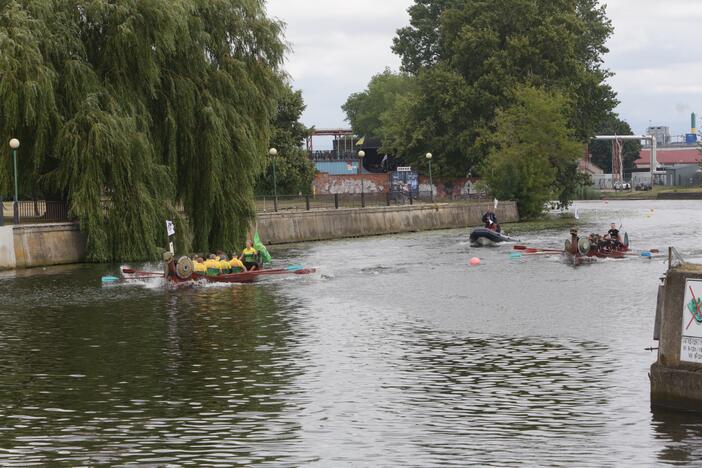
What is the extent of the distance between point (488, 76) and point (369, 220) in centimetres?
2425

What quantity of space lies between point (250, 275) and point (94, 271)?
21.9ft

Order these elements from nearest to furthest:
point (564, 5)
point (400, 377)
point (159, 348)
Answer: point (400, 377), point (159, 348), point (564, 5)

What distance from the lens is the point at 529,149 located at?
86.4 metres

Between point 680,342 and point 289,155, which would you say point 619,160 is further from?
point 680,342

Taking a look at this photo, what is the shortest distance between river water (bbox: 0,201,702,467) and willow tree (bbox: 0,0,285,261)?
5688mm

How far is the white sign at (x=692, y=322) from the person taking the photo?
51.5 feet

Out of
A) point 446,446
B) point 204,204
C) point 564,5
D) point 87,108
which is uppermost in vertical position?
point 564,5

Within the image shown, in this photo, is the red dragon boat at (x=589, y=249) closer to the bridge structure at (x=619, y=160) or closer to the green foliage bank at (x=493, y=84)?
the green foliage bank at (x=493, y=84)

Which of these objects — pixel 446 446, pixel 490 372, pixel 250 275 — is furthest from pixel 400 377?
pixel 250 275

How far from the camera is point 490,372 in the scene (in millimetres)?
Answer: 20734

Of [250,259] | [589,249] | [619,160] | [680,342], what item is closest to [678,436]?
[680,342]

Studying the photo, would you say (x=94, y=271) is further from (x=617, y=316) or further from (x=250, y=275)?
(x=617, y=316)

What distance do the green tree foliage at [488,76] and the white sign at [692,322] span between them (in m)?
72.8

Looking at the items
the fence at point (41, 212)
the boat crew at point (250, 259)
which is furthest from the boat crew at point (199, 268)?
the fence at point (41, 212)
